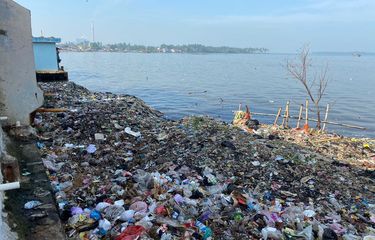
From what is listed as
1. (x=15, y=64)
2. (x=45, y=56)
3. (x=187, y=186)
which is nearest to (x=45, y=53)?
(x=45, y=56)

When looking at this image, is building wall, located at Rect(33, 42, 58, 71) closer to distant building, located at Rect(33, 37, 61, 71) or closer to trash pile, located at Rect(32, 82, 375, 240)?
distant building, located at Rect(33, 37, 61, 71)

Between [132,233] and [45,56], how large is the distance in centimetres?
1653

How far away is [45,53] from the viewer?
58.2ft

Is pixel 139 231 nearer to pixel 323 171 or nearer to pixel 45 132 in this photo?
pixel 45 132

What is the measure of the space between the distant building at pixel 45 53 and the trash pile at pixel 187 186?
10134 millimetres

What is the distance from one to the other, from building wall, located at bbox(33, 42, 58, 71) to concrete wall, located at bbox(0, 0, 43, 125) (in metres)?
11.4

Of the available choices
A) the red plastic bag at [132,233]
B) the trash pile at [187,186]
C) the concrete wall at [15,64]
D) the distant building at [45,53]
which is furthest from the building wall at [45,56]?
the red plastic bag at [132,233]

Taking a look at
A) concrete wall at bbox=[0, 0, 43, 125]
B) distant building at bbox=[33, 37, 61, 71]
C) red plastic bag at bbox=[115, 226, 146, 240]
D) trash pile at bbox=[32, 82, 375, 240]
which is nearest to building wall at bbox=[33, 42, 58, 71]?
distant building at bbox=[33, 37, 61, 71]

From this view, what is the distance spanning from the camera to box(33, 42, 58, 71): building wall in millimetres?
17448

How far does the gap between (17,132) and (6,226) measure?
138 inches

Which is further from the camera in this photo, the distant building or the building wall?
the building wall

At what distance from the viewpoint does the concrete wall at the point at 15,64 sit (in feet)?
19.3

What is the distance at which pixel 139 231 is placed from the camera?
145 inches

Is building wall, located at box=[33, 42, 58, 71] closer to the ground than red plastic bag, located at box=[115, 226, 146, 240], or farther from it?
farther from it
